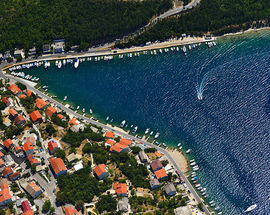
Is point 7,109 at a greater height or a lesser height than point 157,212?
greater

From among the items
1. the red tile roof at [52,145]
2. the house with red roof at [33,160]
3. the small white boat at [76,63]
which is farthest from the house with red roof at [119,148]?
the small white boat at [76,63]

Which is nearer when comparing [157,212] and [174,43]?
[157,212]

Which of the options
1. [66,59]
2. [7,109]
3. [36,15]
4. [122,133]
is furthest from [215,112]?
[36,15]

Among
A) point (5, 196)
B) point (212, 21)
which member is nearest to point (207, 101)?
point (212, 21)

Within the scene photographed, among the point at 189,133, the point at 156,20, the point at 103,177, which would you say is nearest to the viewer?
the point at 103,177

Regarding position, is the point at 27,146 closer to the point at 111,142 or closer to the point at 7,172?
the point at 7,172

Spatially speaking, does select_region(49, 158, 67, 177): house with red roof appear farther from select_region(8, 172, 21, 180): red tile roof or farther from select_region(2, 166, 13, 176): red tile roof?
select_region(2, 166, 13, 176): red tile roof

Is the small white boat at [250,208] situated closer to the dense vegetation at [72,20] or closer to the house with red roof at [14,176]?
the house with red roof at [14,176]

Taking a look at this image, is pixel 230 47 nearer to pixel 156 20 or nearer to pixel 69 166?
pixel 156 20
